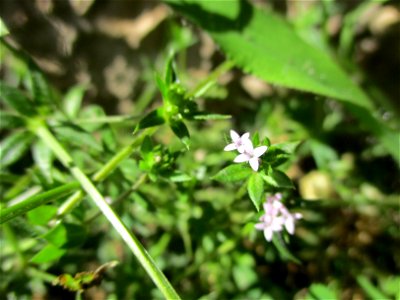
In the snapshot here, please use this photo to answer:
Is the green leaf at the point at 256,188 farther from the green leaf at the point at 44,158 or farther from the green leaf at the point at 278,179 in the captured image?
the green leaf at the point at 44,158

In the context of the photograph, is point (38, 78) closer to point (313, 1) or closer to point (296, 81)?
point (296, 81)

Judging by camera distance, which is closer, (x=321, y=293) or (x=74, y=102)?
(x=321, y=293)

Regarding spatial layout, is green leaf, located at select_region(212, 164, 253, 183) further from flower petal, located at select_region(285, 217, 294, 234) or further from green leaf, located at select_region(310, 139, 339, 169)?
green leaf, located at select_region(310, 139, 339, 169)

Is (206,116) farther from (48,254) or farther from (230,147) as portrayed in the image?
(48,254)

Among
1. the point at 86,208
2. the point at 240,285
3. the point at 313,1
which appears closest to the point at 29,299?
the point at 86,208

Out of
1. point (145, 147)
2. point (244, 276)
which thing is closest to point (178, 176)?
point (145, 147)

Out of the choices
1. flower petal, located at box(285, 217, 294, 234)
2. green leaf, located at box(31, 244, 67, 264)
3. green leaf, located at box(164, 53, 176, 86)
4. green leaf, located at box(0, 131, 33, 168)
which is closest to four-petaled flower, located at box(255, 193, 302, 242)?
flower petal, located at box(285, 217, 294, 234)
